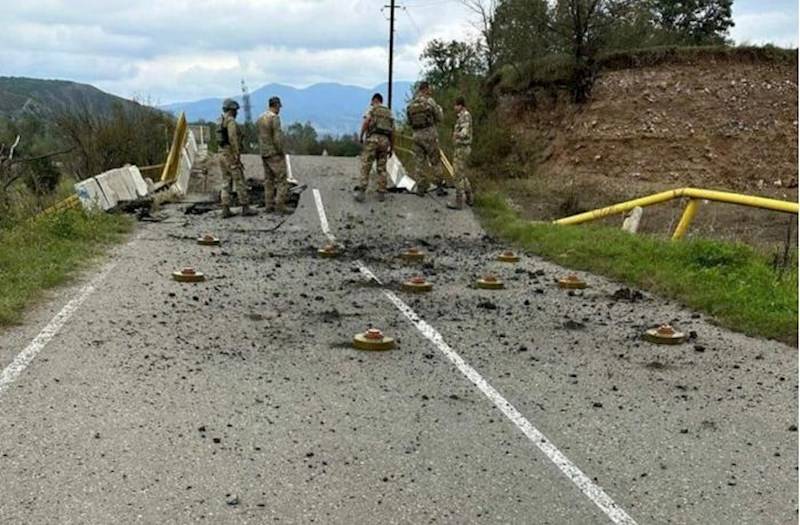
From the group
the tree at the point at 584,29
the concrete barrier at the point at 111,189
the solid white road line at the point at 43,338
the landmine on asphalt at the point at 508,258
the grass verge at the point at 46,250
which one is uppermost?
the tree at the point at 584,29

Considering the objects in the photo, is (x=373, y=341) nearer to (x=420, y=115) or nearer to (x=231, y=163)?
(x=231, y=163)

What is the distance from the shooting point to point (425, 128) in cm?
1662

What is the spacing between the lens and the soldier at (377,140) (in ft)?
53.9

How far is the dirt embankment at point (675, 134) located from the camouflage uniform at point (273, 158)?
14.4 m

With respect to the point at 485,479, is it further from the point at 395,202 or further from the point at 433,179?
the point at 433,179

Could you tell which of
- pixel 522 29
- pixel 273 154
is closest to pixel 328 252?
pixel 273 154

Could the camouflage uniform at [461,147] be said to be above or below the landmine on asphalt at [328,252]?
above

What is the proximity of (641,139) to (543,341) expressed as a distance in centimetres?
2485

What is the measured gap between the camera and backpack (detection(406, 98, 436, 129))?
16.4 meters

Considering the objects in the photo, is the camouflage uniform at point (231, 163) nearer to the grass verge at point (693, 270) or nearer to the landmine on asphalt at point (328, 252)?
the landmine on asphalt at point (328, 252)

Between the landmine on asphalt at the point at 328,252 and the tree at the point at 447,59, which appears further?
the tree at the point at 447,59

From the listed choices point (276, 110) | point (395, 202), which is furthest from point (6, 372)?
point (395, 202)

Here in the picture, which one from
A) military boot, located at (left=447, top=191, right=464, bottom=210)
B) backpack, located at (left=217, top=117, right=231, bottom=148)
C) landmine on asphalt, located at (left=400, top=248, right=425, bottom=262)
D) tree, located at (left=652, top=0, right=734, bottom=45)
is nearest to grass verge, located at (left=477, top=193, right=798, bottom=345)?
landmine on asphalt, located at (left=400, top=248, right=425, bottom=262)

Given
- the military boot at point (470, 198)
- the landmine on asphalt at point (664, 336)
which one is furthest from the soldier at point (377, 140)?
the landmine on asphalt at point (664, 336)
